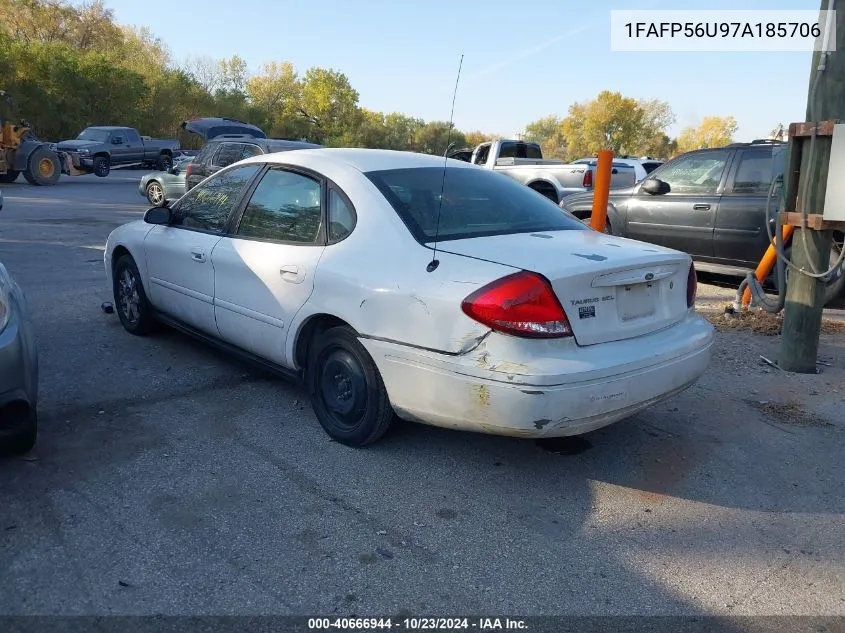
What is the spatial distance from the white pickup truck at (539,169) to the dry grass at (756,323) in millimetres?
4746

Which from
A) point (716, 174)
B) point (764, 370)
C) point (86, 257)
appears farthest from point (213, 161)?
point (764, 370)

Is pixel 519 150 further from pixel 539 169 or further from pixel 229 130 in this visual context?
pixel 229 130

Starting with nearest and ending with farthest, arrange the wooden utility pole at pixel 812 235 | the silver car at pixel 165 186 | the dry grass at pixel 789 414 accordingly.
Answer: the dry grass at pixel 789 414 < the wooden utility pole at pixel 812 235 < the silver car at pixel 165 186

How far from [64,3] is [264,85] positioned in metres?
25.1

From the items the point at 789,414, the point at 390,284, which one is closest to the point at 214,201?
the point at 390,284

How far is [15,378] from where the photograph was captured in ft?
10.3

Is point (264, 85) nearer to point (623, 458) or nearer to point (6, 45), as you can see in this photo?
point (6, 45)

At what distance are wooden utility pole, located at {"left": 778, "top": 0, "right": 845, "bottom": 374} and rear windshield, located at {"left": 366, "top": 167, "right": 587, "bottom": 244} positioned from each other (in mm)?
2078

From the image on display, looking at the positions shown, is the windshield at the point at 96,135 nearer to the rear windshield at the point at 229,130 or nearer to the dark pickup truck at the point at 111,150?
the dark pickup truck at the point at 111,150

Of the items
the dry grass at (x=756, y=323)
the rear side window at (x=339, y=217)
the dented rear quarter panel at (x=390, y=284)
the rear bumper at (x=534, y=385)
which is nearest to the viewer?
the rear bumper at (x=534, y=385)

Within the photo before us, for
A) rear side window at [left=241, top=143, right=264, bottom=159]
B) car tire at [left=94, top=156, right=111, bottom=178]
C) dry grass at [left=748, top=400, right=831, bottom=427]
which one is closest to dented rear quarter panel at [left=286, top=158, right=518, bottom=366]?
dry grass at [left=748, top=400, right=831, bottom=427]

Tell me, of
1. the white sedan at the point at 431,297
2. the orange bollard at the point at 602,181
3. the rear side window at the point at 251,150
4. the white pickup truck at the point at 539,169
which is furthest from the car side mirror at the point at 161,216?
the rear side window at the point at 251,150

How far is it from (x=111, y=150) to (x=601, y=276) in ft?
86.9

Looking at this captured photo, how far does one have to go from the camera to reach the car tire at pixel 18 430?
10.4ft
